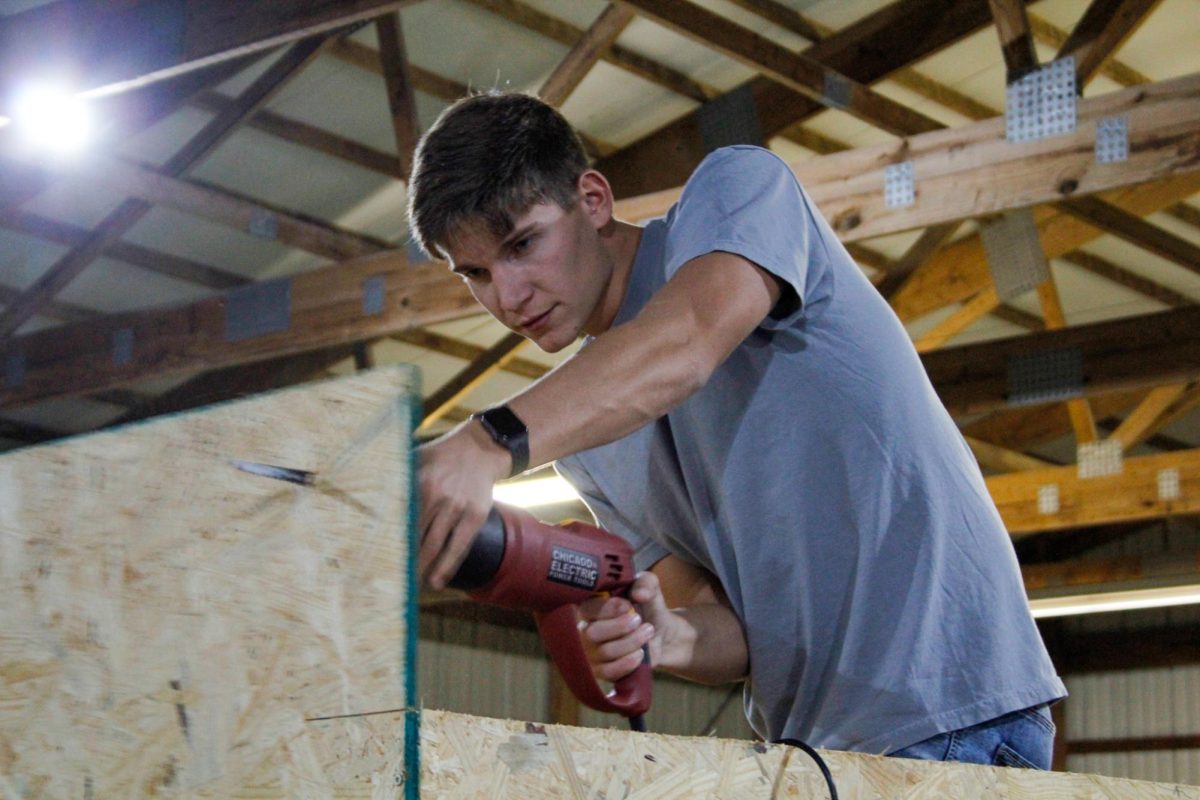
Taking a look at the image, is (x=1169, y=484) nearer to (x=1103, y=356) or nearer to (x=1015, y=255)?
(x=1103, y=356)

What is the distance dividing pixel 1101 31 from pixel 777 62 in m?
1.11

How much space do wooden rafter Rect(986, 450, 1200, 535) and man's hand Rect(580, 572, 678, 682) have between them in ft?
20.6

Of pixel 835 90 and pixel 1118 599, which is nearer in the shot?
pixel 835 90

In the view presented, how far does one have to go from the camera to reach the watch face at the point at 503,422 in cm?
139

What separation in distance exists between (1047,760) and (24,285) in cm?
704

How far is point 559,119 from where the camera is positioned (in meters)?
2.04

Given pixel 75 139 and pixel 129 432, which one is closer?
pixel 129 432

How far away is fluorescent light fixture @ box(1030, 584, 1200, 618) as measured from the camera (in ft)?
23.9

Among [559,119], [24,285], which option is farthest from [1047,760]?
[24,285]

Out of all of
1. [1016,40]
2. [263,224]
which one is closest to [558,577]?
[1016,40]

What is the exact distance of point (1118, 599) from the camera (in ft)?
24.5

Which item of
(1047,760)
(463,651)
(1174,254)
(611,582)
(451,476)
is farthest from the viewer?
(463,651)

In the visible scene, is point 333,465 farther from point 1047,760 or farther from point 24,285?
point 24,285

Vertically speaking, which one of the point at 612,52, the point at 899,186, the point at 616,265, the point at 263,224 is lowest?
the point at 616,265
